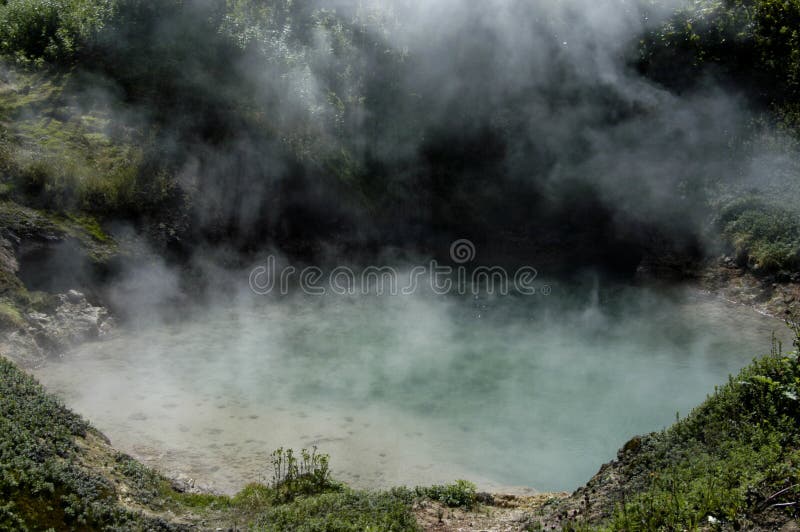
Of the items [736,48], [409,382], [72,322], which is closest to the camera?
[409,382]

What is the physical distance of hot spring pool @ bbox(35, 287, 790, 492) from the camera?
8352 millimetres

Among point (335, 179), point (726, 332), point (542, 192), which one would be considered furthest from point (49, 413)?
point (542, 192)

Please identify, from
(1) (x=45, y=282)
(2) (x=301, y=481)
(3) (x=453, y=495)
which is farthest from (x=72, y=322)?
(3) (x=453, y=495)

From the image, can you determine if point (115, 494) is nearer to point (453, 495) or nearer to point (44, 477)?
point (44, 477)

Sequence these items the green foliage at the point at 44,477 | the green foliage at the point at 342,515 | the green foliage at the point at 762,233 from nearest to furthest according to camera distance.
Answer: the green foliage at the point at 44,477 → the green foliage at the point at 342,515 → the green foliage at the point at 762,233

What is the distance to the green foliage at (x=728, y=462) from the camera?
456 centimetres

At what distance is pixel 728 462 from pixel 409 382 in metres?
5.88

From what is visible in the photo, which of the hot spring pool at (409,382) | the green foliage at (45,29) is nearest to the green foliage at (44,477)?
the hot spring pool at (409,382)

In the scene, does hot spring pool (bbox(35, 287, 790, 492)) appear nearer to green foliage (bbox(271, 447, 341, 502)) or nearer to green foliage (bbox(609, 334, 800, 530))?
green foliage (bbox(271, 447, 341, 502))

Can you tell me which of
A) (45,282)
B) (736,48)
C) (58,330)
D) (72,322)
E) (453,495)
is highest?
(736,48)

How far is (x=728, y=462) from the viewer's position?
525 centimetres

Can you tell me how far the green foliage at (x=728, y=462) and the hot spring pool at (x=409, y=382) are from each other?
234cm

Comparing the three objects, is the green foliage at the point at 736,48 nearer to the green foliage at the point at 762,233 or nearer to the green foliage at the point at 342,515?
the green foliage at the point at 762,233

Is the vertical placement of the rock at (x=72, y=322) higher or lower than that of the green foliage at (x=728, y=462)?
higher
